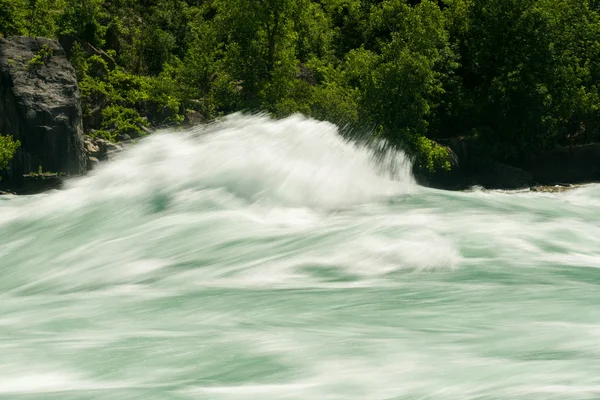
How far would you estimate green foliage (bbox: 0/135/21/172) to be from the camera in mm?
29641

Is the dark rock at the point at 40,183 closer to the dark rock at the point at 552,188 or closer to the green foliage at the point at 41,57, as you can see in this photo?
the green foliage at the point at 41,57

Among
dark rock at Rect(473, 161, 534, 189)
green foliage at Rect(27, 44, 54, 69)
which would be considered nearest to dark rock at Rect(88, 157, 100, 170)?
green foliage at Rect(27, 44, 54, 69)

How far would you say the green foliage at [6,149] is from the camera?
97.2 feet

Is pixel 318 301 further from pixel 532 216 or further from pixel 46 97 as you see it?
pixel 46 97

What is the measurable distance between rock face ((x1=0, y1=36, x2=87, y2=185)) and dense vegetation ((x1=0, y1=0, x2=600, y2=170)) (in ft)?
9.13

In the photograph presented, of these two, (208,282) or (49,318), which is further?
(208,282)

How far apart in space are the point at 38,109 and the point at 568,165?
21.2 meters

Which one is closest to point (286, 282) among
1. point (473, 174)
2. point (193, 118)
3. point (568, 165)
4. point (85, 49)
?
point (193, 118)

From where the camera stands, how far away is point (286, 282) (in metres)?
9.95

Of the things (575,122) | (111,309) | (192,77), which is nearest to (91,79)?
(192,77)

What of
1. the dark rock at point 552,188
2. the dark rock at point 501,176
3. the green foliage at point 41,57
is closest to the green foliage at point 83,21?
the green foliage at point 41,57

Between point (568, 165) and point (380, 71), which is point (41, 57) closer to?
point (380, 71)

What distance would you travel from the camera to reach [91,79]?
116 feet

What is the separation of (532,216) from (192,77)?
25.7 metres
